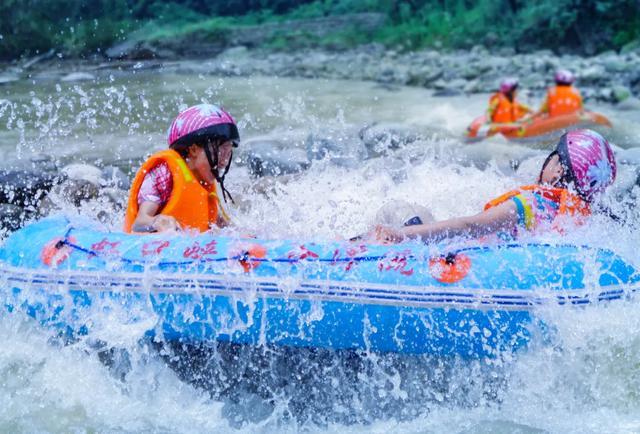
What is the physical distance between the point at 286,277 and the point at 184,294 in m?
0.50

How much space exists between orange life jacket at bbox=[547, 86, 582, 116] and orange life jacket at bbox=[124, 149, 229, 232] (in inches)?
273

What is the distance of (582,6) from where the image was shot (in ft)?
64.3

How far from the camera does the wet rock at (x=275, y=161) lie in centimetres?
800

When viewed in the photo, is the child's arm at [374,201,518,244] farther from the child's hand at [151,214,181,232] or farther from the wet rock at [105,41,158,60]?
the wet rock at [105,41,158,60]

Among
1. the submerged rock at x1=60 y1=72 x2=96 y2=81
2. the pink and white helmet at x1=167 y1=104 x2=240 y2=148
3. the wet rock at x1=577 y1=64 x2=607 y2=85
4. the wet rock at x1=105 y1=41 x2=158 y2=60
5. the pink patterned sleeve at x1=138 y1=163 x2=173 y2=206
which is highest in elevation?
the pink and white helmet at x1=167 y1=104 x2=240 y2=148

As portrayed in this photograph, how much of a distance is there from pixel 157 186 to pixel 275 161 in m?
3.72

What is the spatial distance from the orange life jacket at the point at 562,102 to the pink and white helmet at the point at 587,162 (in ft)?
20.7

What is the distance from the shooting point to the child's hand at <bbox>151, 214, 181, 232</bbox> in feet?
14.0

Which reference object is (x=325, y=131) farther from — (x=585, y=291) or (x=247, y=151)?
(x=585, y=291)

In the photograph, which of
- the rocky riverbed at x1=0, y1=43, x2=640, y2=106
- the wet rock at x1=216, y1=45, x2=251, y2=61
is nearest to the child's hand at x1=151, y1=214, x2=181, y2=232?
the rocky riverbed at x1=0, y1=43, x2=640, y2=106

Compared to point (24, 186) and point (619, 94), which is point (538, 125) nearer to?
point (619, 94)

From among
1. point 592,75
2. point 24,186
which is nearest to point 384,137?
point 24,186

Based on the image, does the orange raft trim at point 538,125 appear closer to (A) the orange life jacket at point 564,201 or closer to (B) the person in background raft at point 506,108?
(B) the person in background raft at point 506,108

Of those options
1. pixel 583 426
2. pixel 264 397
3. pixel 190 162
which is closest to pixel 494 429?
pixel 583 426
